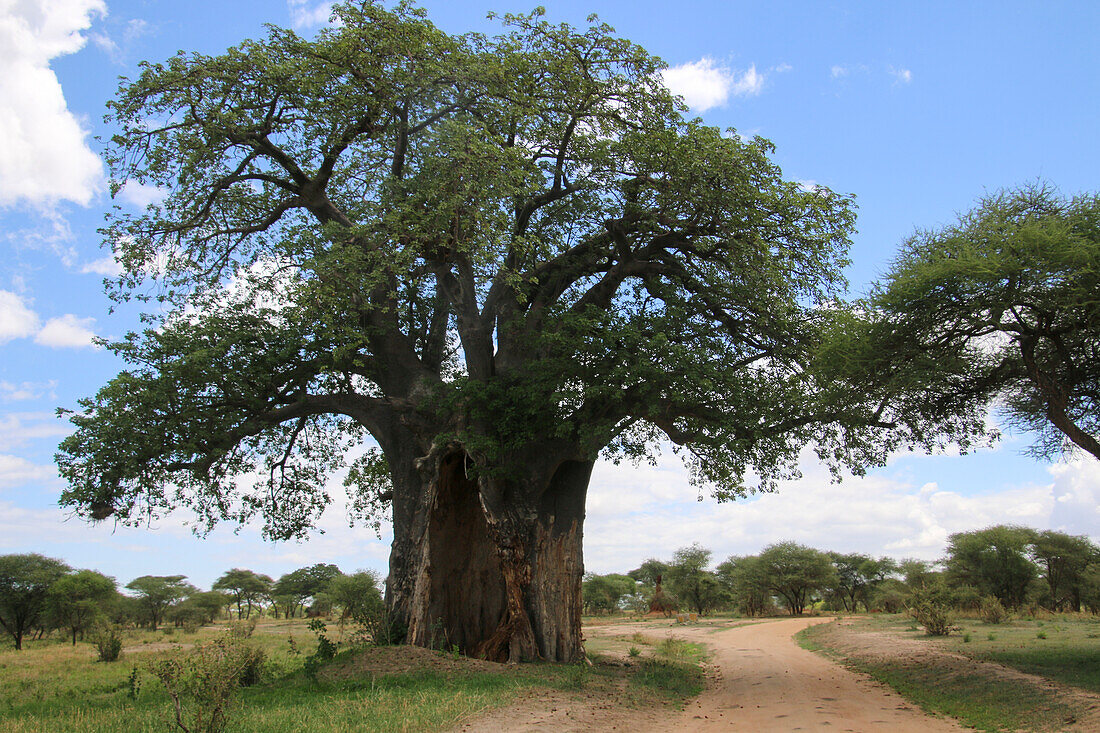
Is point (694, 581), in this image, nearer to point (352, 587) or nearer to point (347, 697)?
point (352, 587)

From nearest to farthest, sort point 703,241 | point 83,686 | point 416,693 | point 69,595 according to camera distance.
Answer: point 416,693 < point 703,241 < point 83,686 < point 69,595

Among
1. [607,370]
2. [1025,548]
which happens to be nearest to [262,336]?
[607,370]

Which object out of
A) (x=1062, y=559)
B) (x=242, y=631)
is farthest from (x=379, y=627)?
(x=1062, y=559)

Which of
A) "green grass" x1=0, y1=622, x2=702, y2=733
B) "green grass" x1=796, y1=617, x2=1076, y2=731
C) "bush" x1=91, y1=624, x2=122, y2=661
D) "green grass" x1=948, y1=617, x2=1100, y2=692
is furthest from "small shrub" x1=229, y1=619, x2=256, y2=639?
"green grass" x1=948, y1=617, x2=1100, y2=692

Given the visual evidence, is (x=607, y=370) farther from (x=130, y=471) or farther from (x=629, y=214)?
(x=130, y=471)

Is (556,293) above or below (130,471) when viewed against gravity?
above

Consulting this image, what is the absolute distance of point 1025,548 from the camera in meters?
31.9

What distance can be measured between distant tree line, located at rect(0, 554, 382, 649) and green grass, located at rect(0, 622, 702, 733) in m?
4.44

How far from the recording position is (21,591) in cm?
3009

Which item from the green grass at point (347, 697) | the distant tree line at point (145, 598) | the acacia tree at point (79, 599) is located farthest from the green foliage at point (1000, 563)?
the acacia tree at point (79, 599)

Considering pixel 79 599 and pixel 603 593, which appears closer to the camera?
pixel 79 599

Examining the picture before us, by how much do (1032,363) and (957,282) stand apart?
1685 millimetres

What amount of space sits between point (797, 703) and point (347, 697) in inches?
242

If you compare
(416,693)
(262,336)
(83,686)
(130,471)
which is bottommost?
(83,686)
